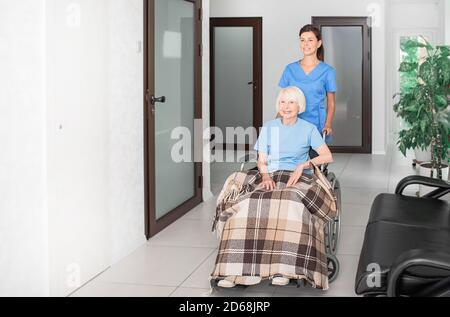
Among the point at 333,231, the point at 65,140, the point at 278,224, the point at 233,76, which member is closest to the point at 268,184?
the point at 278,224

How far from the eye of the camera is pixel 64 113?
3670 mm

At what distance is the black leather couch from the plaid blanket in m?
0.40

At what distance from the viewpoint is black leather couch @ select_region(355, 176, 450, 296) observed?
2.50m

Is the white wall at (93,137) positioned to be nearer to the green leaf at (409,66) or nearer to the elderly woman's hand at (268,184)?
the elderly woman's hand at (268,184)

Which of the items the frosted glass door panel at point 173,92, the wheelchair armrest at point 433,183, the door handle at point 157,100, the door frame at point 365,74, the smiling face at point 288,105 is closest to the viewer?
the wheelchair armrest at point 433,183

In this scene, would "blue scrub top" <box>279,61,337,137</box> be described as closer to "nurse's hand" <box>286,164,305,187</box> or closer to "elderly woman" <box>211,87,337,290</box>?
"elderly woman" <box>211,87,337,290</box>

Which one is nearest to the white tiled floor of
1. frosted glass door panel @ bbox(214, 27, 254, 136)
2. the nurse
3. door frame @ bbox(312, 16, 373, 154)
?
the nurse

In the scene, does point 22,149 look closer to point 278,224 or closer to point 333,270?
point 278,224

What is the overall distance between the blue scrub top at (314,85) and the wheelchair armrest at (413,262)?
8.18ft

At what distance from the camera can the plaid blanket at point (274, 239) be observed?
3.79 m

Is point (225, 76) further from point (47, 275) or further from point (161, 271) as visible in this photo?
point (47, 275)

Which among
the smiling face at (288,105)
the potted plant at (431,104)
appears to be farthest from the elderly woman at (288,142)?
the potted plant at (431,104)

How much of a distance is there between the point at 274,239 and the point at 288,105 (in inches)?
35.5
